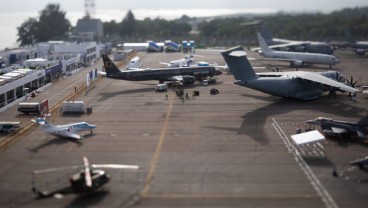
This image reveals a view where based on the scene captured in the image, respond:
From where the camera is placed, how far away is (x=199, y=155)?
4531 centimetres

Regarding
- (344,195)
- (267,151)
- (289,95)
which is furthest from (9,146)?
(289,95)

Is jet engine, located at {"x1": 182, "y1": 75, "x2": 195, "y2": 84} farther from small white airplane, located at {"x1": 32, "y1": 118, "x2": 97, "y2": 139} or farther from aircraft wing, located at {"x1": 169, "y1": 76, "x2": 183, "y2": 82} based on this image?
small white airplane, located at {"x1": 32, "y1": 118, "x2": 97, "y2": 139}

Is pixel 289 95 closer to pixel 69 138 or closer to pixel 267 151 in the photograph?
pixel 267 151

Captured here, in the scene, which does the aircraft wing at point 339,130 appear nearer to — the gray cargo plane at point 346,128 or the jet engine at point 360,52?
the gray cargo plane at point 346,128

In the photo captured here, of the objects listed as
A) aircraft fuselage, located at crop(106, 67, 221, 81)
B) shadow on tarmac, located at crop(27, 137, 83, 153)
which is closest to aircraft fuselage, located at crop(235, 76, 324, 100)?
aircraft fuselage, located at crop(106, 67, 221, 81)

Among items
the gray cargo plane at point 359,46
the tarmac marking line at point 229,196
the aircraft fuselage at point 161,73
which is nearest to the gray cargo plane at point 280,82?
the aircraft fuselage at point 161,73

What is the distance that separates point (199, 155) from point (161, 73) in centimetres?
4484

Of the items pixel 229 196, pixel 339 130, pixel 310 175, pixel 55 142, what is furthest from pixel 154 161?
pixel 339 130

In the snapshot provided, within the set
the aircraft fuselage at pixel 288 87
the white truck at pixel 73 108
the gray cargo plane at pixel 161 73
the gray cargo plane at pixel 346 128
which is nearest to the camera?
the gray cargo plane at pixel 346 128

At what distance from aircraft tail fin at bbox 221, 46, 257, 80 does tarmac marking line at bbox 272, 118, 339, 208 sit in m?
14.9

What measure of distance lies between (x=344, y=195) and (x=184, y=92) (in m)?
49.5

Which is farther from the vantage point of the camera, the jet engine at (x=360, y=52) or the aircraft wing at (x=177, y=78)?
the jet engine at (x=360, y=52)

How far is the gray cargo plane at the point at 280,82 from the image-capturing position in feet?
214

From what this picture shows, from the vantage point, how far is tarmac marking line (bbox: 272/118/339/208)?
3422cm
